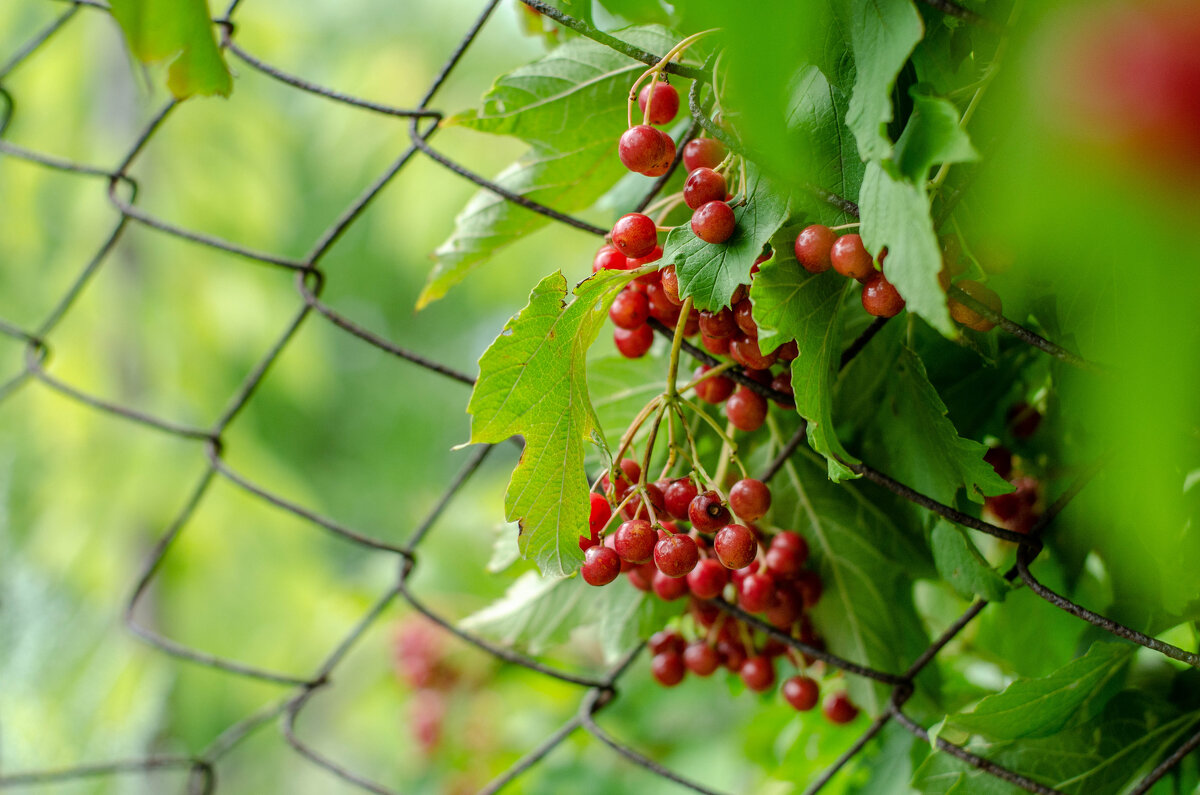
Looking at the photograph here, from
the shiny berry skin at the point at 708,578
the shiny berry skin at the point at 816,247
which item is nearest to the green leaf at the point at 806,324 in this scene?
the shiny berry skin at the point at 816,247

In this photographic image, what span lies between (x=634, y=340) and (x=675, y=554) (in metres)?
0.10

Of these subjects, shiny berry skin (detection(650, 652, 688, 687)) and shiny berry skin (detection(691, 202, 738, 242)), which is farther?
shiny berry skin (detection(650, 652, 688, 687))

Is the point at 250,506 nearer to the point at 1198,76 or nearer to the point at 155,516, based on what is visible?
the point at 155,516

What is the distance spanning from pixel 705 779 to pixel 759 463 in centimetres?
65

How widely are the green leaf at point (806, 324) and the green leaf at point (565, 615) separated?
0.20m

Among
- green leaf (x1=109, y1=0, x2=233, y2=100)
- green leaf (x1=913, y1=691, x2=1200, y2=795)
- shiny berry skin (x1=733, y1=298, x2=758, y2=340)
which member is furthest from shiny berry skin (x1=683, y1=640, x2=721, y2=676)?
green leaf (x1=109, y1=0, x2=233, y2=100)

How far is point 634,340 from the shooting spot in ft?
1.36

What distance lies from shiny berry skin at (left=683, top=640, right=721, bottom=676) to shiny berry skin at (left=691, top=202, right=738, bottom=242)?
0.89 feet

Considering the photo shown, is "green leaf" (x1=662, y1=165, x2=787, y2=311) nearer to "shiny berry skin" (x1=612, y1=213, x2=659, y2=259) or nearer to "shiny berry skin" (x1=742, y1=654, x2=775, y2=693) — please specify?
"shiny berry skin" (x1=612, y1=213, x2=659, y2=259)

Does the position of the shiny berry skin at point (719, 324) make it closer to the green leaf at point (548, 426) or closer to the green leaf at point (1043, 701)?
the green leaf at point (548, 426)

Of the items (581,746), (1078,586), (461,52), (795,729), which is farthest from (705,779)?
(461,52)

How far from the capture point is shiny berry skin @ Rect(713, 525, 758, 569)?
0.36 metres

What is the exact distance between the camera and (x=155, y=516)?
255cm

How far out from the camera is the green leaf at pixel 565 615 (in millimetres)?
511
